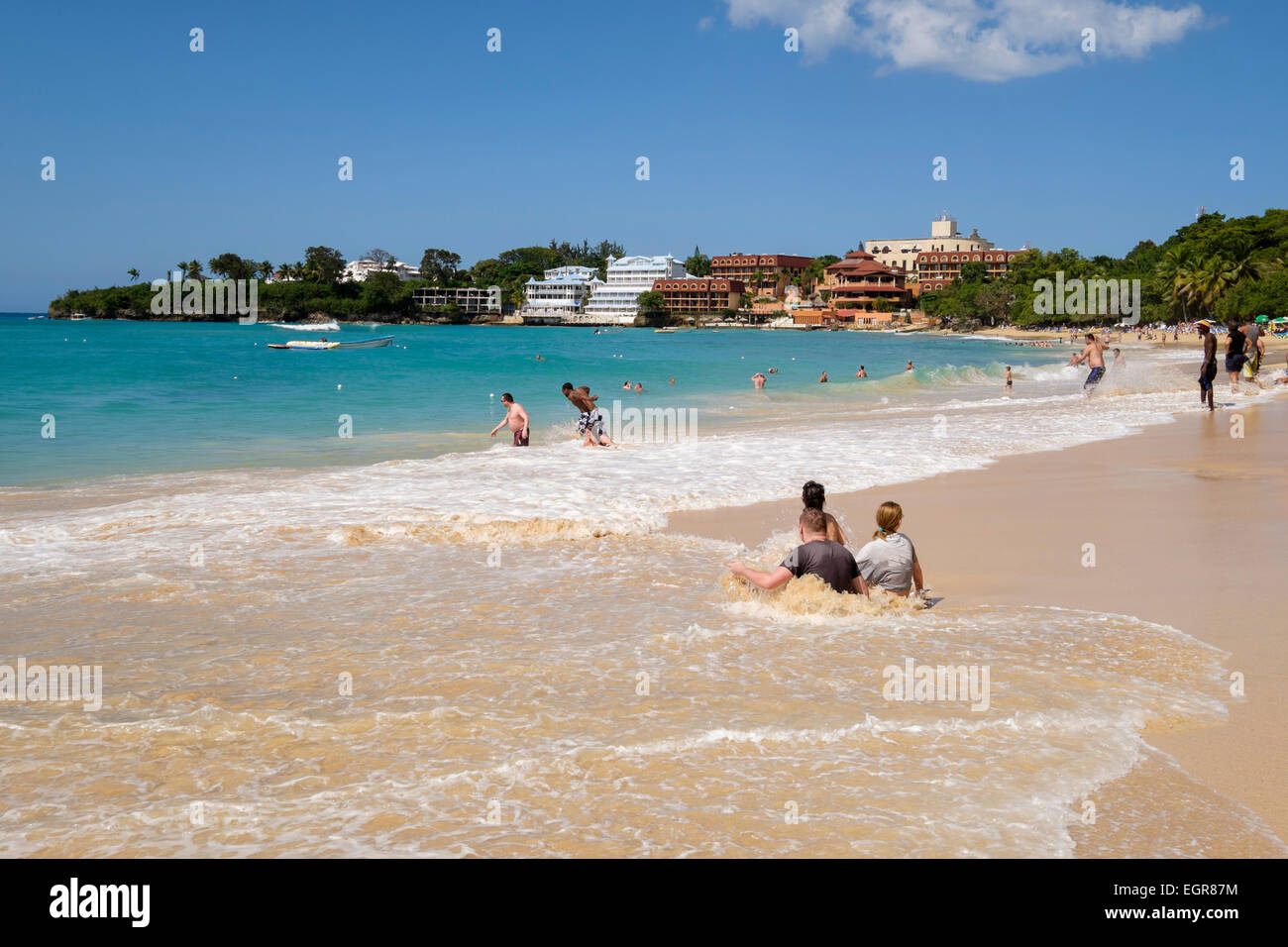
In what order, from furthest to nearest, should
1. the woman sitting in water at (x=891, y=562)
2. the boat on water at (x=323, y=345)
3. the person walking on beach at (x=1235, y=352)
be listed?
the boat on water at (x=323, y=345) < the person walking on beach at (x=1235, y=352) < the woman sitting in water at (x=891, y=562)

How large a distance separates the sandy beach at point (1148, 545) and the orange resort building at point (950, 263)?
563ft

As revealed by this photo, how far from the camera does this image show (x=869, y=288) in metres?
183

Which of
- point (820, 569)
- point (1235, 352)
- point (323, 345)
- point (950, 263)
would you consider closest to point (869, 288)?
point (950, 263)

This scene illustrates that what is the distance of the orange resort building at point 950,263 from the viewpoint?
177m

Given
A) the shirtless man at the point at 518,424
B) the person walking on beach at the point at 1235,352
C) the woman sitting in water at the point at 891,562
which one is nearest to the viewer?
the woman sitting in water at the point at 891,562

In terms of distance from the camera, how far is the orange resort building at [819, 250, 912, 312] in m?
181

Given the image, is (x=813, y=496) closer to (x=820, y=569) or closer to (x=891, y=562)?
(x=820, y=569)

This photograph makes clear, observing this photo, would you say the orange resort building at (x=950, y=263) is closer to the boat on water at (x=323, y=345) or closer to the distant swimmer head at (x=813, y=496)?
the boat on water at (x=323, y=345)

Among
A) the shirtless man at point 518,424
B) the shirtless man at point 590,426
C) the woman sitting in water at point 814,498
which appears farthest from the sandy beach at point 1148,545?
the shirtless man at point 518,424

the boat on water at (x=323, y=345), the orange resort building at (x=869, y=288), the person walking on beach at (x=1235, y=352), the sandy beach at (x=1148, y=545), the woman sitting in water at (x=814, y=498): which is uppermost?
the orange resort building at (x=869, y=288)

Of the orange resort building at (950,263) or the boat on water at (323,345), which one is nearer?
the boat on water at (323,345)

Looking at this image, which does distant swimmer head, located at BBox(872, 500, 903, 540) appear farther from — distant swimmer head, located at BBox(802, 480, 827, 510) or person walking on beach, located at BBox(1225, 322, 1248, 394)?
person walking on beach, located at BBox(1225, 322, 1248, 394)

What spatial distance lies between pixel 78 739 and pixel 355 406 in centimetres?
2951

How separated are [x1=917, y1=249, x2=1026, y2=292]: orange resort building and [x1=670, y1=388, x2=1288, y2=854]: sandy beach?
172 metres
